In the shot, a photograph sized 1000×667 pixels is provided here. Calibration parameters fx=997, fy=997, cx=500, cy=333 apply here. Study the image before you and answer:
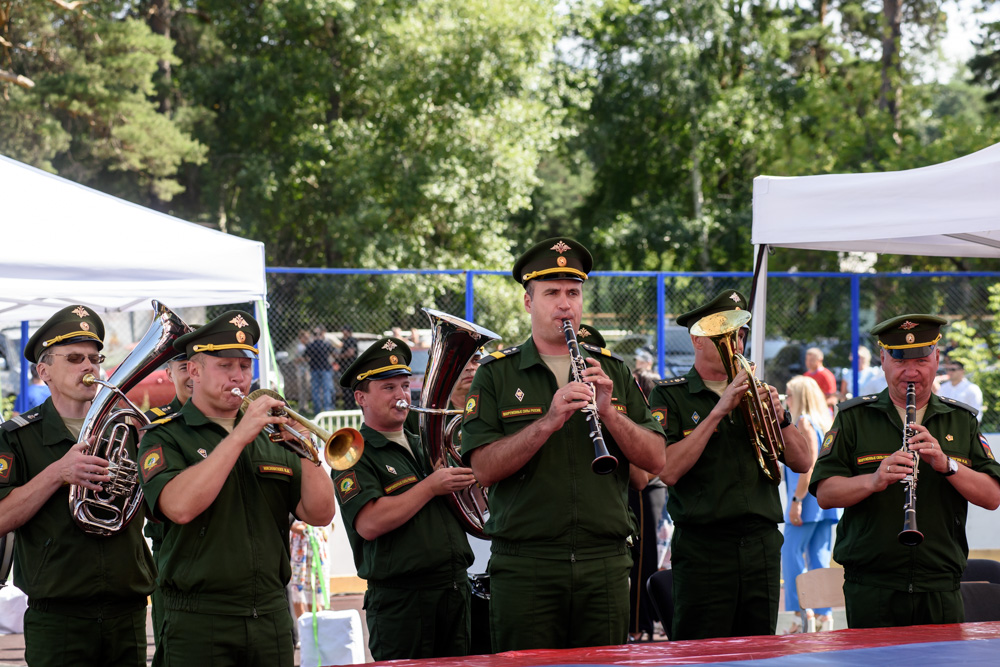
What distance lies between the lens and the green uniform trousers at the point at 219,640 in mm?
3514

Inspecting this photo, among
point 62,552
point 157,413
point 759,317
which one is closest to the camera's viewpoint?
point 62,552

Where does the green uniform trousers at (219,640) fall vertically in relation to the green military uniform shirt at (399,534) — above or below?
below

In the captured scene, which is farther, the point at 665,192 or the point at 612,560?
the point at 665,192

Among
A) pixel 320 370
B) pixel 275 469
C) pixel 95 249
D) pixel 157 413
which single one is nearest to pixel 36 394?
pixel 320 370

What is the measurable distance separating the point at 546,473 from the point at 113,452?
69.2 inches

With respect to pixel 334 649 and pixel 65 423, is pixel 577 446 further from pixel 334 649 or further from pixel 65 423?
pixel 334 649

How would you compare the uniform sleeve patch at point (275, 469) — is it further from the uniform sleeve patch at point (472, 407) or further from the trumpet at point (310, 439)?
the uniform sleeve patch at point (472, 407)

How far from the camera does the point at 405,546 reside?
14.4 ft

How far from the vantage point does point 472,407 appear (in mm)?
3943

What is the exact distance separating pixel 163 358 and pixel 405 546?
1.32 meters

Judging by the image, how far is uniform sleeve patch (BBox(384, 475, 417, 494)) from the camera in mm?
4445

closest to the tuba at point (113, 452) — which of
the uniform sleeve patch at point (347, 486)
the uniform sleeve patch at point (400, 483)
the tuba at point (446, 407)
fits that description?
the uniform sleeve patch at point (347, 486)

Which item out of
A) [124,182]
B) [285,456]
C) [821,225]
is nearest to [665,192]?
[124,182]

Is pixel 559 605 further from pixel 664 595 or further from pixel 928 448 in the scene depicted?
pixel 928 448
